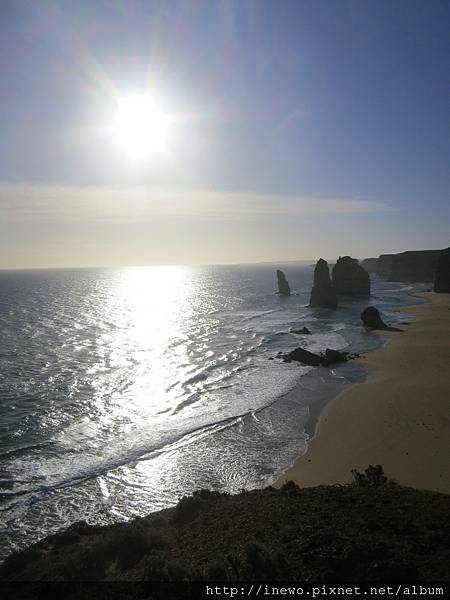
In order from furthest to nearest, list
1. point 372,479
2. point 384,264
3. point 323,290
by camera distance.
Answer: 1. point 384,264
2. point 323,290
3. point 372,479

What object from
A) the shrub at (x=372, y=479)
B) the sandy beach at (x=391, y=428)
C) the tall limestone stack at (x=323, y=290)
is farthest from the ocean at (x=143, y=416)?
the tall limestone stack at (x=323, y=290)

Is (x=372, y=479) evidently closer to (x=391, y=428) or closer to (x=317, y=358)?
(x=391, y=428)

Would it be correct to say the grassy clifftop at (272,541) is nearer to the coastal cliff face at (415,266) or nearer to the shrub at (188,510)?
the shrub at (188,510)

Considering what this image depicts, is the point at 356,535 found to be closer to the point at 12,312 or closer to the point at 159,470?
the point at 159,470

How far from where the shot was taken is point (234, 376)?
36.2 m

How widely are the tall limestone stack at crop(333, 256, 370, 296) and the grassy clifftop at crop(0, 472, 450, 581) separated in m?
94.8

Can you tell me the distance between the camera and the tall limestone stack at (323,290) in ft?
276

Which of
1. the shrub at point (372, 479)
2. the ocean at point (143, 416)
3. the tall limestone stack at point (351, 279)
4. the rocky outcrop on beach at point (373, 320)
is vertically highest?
the tall limestone stack at point (351, 279)

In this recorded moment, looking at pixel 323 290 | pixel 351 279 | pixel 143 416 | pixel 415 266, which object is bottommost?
pixel 143 416

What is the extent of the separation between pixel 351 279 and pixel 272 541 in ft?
327

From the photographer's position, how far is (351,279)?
104 metres

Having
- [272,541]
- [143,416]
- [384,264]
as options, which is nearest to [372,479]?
[272,541]

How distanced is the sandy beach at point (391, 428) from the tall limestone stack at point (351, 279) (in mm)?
65317

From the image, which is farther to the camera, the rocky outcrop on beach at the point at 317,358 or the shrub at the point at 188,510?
the rocky outcrop on beach at the point at 317,358
